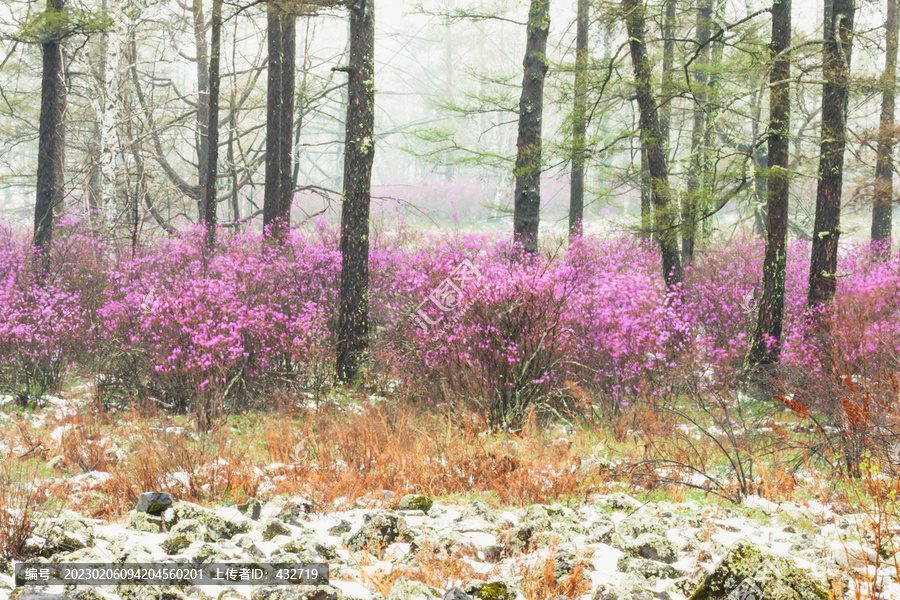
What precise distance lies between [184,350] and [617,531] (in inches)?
201

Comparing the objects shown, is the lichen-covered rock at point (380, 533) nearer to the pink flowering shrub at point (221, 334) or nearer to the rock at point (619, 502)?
the rock at point (619, 502)

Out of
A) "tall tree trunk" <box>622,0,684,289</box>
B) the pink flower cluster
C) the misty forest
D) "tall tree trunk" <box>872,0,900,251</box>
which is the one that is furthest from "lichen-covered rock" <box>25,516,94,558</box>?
"tall tree trunk" <box>872,0,900,251</box>

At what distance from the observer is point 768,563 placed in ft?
8.99

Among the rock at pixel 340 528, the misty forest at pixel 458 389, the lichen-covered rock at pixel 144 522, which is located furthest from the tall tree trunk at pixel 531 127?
the lichen-covered rock at pixel 144 522

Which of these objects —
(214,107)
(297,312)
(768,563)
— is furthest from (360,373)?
(214,107)

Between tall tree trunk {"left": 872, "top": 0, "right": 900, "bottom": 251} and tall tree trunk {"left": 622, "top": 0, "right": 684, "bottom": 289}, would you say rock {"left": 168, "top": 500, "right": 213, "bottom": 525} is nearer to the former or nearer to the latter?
tall tree trunk {"left": 622, "top": 0, "right": 684, "bottom": 289}

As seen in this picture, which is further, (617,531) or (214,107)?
(214,107)

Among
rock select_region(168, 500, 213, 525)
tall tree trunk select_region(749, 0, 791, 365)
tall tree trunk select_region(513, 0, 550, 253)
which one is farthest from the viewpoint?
tall tree trunk select_region(513, 0, 550, 253)

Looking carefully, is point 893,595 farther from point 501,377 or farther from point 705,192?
point 705,192

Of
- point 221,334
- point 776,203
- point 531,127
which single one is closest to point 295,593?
point 221,334

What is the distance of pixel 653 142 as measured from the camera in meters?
9.21

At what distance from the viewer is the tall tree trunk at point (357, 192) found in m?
8.22

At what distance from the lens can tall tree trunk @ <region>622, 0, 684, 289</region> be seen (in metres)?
9.01

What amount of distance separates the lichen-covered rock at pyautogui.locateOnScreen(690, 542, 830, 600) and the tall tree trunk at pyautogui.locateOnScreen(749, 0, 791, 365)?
20.4 ft
